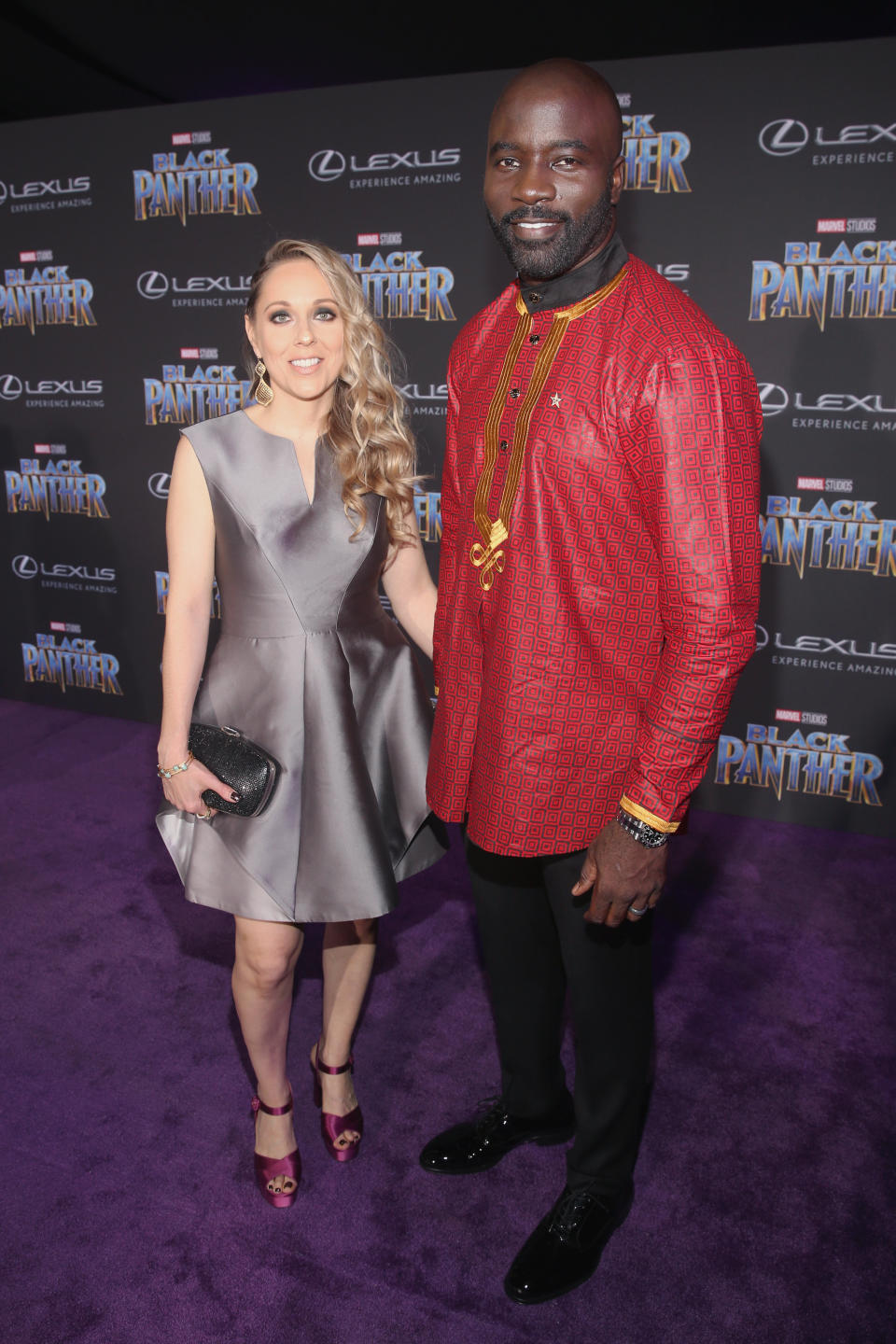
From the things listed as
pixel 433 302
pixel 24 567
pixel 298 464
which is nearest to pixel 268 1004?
pixel 298 464

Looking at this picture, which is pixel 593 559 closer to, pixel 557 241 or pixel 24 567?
pixel 557 241

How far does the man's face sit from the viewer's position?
1.32 meters

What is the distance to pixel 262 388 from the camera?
1.81 metres

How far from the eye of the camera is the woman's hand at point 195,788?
1.71 m

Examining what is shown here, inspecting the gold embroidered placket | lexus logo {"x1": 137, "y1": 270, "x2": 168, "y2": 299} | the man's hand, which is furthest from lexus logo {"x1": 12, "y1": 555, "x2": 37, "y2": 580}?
the man's hand

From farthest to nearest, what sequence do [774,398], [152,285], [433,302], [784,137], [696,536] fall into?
[152,285]
[433,302]
[774,398]
[784,137]
[696,536]

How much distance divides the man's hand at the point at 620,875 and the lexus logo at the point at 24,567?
410 cm

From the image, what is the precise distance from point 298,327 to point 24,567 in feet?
11.8

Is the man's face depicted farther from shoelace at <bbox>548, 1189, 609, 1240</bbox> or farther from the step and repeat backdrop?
the step and repeat backdrop

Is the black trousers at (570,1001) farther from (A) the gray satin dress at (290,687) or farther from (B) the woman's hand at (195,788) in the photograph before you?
(B) the woman's hand at (195,788)

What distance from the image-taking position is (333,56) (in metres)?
5.38

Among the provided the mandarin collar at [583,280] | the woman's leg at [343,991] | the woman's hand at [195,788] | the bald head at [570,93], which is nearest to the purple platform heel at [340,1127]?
the woman's leg at [343,991]

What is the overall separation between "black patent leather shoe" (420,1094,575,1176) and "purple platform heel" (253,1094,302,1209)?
26 cm

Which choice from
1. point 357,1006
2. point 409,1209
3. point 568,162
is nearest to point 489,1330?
point 409,1209
